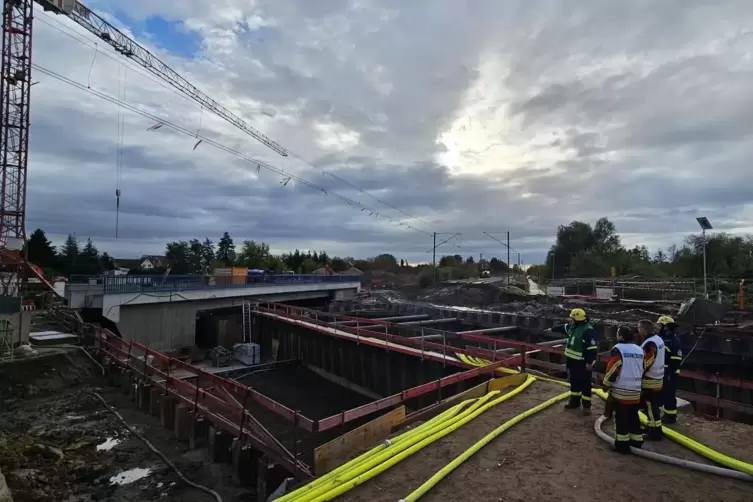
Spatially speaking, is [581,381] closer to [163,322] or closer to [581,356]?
[581,356]

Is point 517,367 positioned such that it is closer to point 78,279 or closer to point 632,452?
point 632,452

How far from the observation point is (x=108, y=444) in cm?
1031

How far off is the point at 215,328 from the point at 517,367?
63.6 feet

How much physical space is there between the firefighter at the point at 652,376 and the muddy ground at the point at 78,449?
6535 millimetres

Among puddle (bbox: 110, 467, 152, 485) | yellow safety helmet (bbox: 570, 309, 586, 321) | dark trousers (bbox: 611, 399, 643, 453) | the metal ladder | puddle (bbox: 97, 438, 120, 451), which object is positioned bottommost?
puddle (bbox: 110, 467, 152, 485)

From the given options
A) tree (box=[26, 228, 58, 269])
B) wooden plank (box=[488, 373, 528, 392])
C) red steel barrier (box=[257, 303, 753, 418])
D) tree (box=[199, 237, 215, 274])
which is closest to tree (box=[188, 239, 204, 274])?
tree (box=[199, 237, 215, 274])

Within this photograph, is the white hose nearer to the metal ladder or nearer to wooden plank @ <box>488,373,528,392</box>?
wooden plank @ <box>488,373,528,392</box>

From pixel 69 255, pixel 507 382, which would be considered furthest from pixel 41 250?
pixel 507 382

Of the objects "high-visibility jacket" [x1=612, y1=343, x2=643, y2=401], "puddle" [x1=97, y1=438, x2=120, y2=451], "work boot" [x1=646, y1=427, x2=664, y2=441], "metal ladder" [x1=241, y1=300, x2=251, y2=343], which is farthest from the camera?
"metal ladder" [x1=241, y1=300, x2=251, y2=343]

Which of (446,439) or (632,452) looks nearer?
(632,452)

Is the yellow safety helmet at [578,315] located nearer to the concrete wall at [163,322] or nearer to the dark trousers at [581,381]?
the dark trousers at [581,381]

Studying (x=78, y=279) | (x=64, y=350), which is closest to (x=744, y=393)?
(x=64, y=350)

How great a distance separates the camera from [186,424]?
407 inches

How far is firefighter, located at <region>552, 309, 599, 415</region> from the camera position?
679 cm
